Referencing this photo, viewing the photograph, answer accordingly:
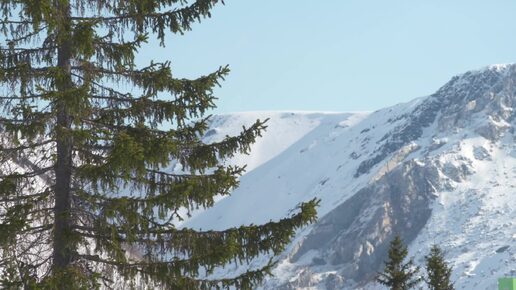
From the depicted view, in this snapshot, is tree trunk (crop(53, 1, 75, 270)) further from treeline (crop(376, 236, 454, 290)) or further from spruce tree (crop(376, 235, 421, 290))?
spruce tree (crop(376, 235, 421, 290))

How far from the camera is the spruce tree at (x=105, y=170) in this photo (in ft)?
38.7

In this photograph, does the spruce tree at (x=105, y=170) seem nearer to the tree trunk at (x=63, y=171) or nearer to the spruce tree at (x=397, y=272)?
the tree trunk at (x=63, y=171)

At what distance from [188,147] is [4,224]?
333cm

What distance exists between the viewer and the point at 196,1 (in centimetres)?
1334

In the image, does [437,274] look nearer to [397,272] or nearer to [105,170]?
[397,272]

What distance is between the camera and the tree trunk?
12086mm

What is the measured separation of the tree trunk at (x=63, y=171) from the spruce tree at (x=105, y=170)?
2cm

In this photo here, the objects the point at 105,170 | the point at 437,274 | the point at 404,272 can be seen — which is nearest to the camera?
the point at 105,170

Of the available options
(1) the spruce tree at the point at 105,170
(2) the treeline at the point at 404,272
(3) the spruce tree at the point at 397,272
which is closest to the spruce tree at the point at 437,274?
(2) the treeline at the point at 404,272

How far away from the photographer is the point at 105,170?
1177 centimetres

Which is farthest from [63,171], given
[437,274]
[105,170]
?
[437,274]

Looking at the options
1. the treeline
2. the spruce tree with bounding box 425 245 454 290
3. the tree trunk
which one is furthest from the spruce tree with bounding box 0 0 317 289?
the spruce tree with bounding box 425 245 454 290

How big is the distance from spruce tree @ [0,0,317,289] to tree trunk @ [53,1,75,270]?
0.06 ft

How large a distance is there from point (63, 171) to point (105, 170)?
1.19 meters
